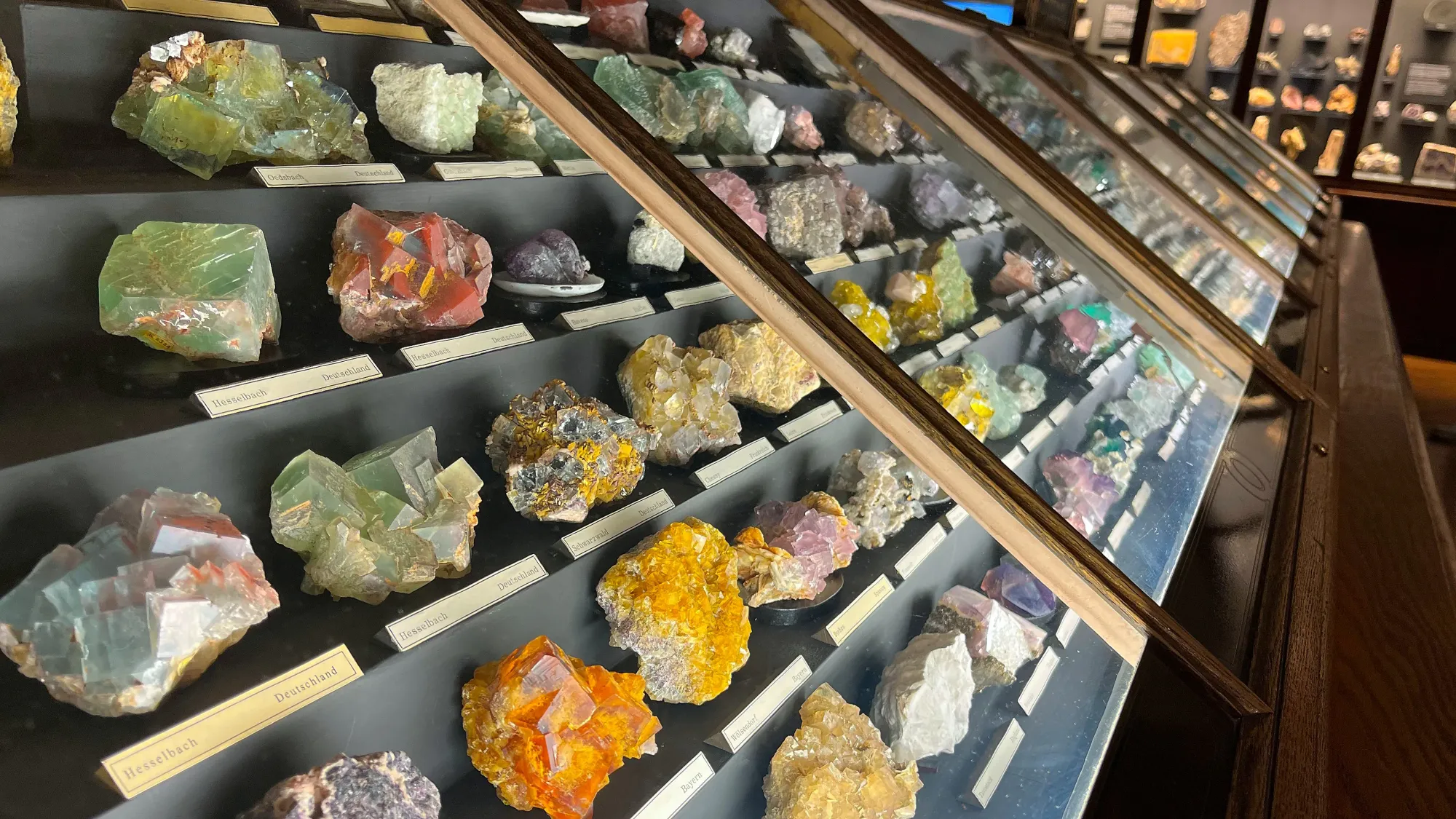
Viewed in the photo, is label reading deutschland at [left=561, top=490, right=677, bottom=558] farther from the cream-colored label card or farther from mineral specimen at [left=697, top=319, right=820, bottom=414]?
the cream-colored label card

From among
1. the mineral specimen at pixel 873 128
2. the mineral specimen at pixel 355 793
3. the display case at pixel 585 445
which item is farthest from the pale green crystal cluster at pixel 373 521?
the mineral specimen at pixel 873 128

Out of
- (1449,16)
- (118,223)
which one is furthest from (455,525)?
(1449,16)

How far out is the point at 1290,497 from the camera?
1.35m

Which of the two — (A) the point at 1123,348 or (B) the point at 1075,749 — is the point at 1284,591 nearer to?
(B) the point at 1075,749

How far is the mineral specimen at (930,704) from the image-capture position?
4.29 feet

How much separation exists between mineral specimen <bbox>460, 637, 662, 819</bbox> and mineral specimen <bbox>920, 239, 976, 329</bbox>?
2.78ft

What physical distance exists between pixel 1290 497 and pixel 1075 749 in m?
0.64

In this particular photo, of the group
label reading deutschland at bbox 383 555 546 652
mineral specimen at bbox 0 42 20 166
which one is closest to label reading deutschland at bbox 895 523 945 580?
label reading deutschland at bbox 383 555 546 652

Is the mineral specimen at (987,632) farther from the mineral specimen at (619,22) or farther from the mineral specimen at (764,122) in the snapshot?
the mineral specimen at (619,22)

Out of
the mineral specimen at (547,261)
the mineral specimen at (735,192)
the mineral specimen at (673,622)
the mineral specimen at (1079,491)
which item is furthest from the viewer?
the mineral specimen at (735,192)

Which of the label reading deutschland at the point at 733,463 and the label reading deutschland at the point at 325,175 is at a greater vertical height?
the label reading deutschland at the point at 325,175

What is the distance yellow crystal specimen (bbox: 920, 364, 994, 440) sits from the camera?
43.5 inches

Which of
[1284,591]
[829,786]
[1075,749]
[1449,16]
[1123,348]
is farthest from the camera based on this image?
[1449,16]

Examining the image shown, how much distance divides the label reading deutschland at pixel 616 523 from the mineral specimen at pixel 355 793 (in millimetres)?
410
